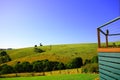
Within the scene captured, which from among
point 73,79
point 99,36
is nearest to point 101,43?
point 99,36

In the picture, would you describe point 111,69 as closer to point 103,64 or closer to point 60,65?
point 103,64

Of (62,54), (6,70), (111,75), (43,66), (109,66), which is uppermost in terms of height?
(109,66)

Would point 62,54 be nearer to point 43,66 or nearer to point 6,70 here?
point 43,66

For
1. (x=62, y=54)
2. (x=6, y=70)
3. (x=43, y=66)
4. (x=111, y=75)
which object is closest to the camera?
(x=111, y=75)

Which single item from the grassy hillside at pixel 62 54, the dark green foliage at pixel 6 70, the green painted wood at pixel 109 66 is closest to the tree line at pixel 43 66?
the dark green foliage at pixel 6 70

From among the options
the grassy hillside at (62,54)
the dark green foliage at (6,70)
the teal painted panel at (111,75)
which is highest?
the teal painted panel at (111,75)

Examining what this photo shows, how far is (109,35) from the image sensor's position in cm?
1149

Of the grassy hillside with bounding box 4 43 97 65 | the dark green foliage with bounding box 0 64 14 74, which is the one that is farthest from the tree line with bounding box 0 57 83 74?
the grassy hillside with bounding box 4 43 97 65

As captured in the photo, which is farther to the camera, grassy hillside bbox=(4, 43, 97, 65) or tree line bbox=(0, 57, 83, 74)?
grassy hillside bbox=(4, 43, 97, 65)

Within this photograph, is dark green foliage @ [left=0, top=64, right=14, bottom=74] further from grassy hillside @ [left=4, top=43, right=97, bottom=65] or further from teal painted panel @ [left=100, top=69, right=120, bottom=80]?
teal painted panel @ [left=100, top=69, right=120, bottom=80]

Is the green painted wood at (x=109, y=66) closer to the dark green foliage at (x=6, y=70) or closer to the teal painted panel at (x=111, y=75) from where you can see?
the teal painted panel at (x=111, y=75)

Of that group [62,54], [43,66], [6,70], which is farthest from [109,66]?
[62,54]

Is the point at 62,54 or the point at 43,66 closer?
the point at 43,66

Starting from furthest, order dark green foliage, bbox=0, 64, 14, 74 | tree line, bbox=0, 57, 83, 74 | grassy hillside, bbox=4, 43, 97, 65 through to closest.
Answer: grassy hillside, bbox=4, 43, 97, 65
dark green foliage, bbox=0, 64, 14, 74
tree line, bbox=0, 57, 83, 74
